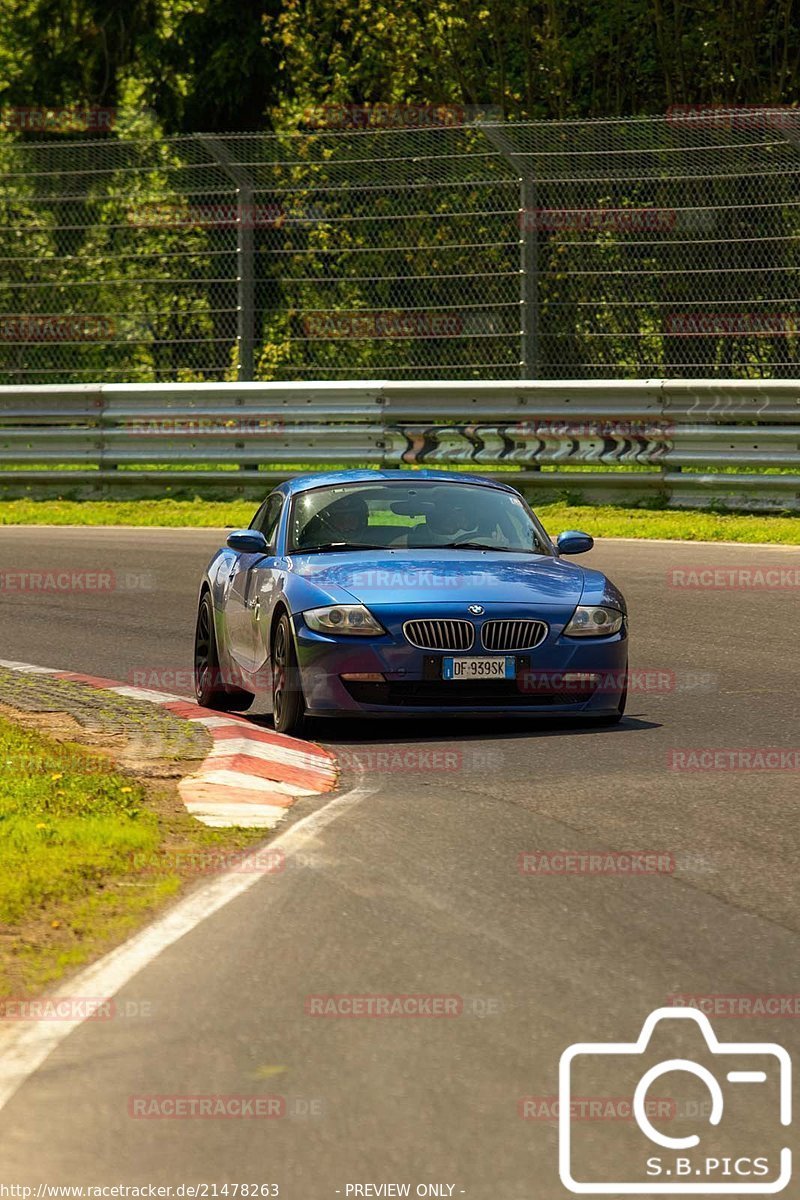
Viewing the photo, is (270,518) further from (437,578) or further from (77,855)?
(77,855)

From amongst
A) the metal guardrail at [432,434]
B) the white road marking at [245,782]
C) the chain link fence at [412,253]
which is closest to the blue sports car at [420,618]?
the white road marking at [245,782]

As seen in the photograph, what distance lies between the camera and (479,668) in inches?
413

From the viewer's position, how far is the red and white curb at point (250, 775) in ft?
27.9

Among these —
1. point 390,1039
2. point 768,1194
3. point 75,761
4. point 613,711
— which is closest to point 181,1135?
point 390,1039

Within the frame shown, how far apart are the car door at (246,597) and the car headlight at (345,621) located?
1010 millimetres

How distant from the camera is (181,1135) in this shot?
15.8 ft

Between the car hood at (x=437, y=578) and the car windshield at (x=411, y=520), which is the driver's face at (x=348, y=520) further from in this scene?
the car hood at (x=437, y=578)

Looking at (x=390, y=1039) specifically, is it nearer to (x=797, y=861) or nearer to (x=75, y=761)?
(x=797, y=861)

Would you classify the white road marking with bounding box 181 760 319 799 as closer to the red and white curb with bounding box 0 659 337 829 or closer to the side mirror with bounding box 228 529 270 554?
the red and white curb with bounding box 0 659 337 829

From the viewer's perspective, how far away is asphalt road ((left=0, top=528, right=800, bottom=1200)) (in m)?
4.73

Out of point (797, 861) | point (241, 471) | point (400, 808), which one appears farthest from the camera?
point (241, 471)

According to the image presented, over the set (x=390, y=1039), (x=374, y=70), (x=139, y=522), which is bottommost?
(x=139, y=522)

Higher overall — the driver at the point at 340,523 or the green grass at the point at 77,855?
the driver at the point at 340,523

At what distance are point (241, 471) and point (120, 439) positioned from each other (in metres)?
1.50
